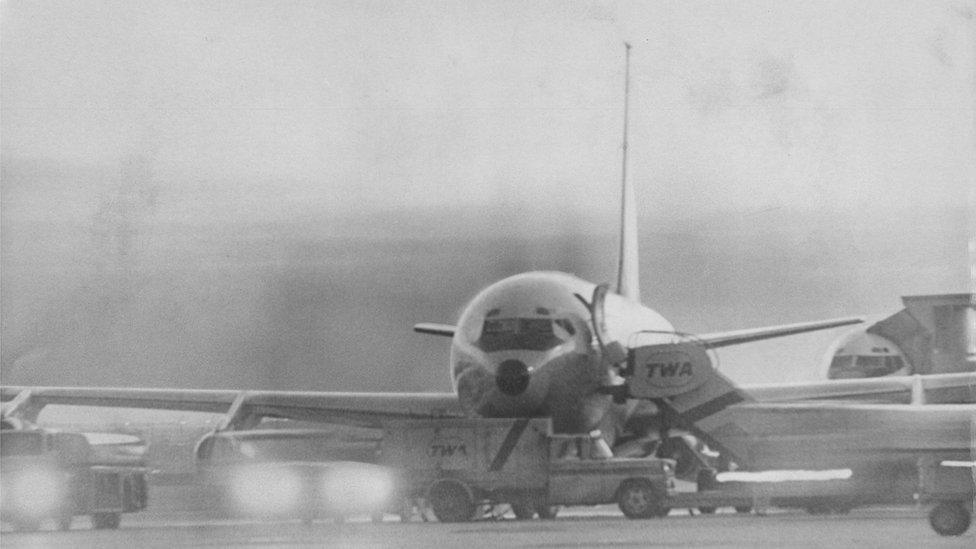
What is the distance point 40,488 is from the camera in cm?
2591

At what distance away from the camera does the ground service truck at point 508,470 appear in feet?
82.4

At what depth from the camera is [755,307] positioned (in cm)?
3456

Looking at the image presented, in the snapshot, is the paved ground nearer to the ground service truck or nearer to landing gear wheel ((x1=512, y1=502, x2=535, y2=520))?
the ground service truck

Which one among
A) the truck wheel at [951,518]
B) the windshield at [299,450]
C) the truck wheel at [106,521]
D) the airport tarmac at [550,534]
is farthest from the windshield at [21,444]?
the truck wheel at [951,518]

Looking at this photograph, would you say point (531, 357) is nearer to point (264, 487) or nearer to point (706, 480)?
point (706, 480)

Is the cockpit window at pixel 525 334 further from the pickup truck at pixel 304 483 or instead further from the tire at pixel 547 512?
the pickup truck at pixel 304 483

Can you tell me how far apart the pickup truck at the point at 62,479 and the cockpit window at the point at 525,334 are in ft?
22.5

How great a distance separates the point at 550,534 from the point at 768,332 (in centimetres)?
1324

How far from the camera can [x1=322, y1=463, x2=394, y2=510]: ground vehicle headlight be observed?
2603 centimetres

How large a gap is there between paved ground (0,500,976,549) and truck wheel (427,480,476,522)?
556 mm

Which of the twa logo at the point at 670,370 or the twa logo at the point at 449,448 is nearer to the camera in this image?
the twa logo at the point at 449,448

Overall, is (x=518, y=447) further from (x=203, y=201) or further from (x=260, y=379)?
(x=260, y=379)

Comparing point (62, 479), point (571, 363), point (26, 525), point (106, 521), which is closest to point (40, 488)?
point (62, 479)

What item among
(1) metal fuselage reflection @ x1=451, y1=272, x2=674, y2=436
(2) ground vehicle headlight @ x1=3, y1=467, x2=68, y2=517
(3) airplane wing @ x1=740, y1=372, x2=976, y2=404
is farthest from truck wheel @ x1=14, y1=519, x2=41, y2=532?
Answer: (3) airplane wing @ x1=740, y1=372, x2=976, y2=404
